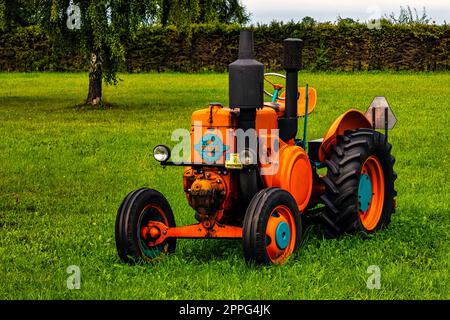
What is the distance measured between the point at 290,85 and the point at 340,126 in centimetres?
84

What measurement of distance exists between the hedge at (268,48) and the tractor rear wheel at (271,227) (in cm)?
3121

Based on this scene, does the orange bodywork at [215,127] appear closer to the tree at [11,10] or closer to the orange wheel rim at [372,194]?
the orange wheel rim at [372,194]

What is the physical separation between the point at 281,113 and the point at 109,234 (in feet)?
6.60

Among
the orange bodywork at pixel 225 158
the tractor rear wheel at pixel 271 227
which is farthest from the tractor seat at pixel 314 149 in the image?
the tractor rear wheel at pixel 271 227

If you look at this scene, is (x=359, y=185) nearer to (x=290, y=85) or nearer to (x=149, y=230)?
(x=290, y=85)

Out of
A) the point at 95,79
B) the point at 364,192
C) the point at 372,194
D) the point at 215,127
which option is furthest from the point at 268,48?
the point at 215,127

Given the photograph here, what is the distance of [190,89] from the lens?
29.2 metres

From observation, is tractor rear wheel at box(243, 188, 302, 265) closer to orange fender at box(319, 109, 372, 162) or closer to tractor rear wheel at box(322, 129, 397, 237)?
tractor rear wheel at box(322, 129, 397, 237)

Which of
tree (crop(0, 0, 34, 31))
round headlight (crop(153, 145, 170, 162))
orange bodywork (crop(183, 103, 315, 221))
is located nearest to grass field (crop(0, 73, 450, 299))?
orange bodywork (crop(183, 103, 315, 221))

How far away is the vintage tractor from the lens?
6.63 metres

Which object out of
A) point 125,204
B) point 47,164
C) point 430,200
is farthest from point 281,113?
point 47,164

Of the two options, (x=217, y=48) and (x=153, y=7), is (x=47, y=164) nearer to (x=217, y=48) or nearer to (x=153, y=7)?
(x=153, y=7)

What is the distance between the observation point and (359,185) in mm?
7895
